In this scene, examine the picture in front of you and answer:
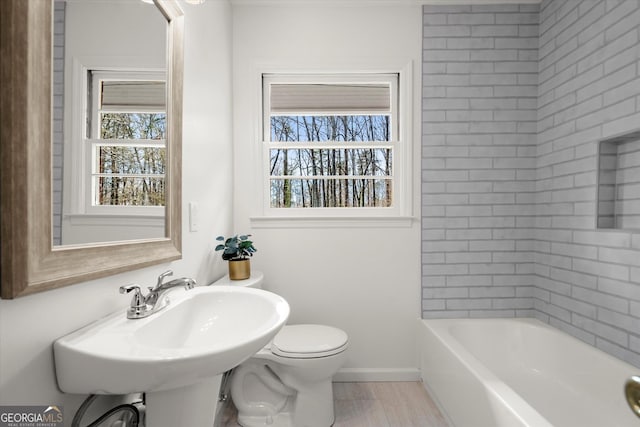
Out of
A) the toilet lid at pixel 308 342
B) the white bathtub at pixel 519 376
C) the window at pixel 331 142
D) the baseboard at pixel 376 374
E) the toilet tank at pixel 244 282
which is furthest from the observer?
the window at pixel 331 142

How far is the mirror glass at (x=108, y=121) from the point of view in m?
0.78

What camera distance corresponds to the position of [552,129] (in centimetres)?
206

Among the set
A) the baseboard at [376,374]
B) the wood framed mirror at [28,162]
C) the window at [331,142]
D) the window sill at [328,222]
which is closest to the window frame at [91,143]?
the wood framed mirror at [28,162]

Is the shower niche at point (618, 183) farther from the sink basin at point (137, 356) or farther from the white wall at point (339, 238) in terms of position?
the sink basin at point (137, 356)

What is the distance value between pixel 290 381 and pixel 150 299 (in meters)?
0.98

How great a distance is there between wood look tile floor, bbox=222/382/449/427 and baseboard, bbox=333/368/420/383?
0.03 m

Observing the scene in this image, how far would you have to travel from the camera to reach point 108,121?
3.14 feet

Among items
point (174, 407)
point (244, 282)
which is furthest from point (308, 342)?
point (174, 407)

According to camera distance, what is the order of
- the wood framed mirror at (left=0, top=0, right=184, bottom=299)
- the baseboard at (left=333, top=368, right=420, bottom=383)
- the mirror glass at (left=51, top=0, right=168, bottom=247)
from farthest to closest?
the baseboard at (left=333, top=368, right=420, bottom=383), the mirror glass at (left=51, top=0, right=168, bottom=247), the wood framed mirror at (left=0, top=0, right=184, bottom=299)

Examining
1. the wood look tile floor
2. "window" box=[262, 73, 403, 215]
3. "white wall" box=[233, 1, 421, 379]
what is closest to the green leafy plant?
"white wall" box=[233, 1, 421, 379]

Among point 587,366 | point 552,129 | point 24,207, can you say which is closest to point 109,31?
point 24,207

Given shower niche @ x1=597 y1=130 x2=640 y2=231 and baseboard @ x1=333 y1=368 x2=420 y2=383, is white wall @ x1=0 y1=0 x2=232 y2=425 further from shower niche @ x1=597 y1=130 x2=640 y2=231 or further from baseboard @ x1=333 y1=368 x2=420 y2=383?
shower niche @ x1=597 y1=130 x2=640 y2=231

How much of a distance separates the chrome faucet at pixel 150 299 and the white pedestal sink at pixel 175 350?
20 millimetres

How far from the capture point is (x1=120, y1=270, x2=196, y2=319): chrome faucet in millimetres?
945
